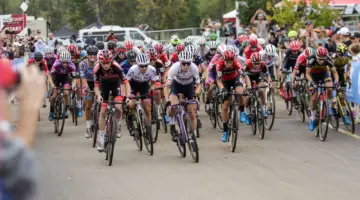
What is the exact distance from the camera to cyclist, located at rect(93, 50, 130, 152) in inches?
508

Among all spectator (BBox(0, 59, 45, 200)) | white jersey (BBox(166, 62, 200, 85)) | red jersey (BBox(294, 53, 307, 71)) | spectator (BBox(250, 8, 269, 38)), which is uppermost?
spectator (BBox(250, 8, 269, 38))

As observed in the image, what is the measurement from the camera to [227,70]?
47.9 feet

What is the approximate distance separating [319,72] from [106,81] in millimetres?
4544

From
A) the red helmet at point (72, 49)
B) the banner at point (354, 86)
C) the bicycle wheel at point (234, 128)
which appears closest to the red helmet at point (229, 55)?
the bicycle wheel at point (234, 128)

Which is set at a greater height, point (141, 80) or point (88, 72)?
point (88, 72)

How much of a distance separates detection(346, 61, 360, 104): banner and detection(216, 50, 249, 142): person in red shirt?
311cm

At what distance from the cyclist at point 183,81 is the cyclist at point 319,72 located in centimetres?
271

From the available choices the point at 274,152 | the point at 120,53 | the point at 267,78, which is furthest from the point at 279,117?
the point at 274,152

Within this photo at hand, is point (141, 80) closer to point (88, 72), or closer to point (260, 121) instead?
point (260, 121)

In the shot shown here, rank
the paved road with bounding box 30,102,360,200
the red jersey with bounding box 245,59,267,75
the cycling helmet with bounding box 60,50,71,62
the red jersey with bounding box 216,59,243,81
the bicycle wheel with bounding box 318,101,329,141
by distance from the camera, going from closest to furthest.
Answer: the paved road with bounding box 30,102,360,200 → the red jersey with bounding box 216,59,243,81 → the bicycle wheel with bounding box 318,101,329,141 → the red jersey with bounding box 245,59,267,75 → the cycling helmet with bounding box 60,50,71,62

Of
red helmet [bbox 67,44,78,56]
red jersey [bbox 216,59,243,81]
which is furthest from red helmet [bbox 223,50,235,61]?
red helmet [bbox 67,44,78,56]

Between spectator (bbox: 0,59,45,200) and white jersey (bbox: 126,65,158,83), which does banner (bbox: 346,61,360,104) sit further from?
spectator (bbox: 0,59,45,200)

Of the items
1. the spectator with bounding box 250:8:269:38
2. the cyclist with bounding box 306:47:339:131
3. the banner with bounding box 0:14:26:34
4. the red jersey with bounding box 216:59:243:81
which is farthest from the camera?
the banner with bounding box 0:14:26:34

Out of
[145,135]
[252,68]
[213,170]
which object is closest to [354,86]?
[252,68]
